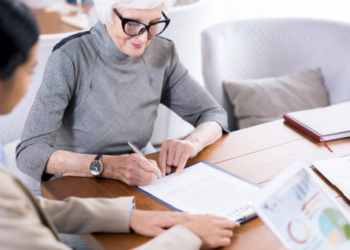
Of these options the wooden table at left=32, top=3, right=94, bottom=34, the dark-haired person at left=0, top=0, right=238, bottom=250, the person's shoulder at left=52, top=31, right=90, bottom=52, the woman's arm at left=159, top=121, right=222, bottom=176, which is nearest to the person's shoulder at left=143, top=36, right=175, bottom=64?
the person's shoulder at left=52, top=31, right=90, bottom=52

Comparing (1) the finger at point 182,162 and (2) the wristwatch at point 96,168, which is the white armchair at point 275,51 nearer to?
(1) the finger at point 182,162

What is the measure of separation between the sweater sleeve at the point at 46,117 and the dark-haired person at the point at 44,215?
272 mm

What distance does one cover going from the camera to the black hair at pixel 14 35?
0.59 metres

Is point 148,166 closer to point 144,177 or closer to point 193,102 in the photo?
point 144,177

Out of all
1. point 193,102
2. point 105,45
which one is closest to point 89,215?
point 105,45

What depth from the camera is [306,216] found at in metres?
0.69

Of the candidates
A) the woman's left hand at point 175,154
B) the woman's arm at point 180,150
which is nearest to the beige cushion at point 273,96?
the woman's arm at point 180,150

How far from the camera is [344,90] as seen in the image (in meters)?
1.89

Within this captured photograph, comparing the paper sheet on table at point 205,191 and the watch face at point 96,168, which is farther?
the watch face at point 96,168

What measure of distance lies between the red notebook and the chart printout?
545 millimetres

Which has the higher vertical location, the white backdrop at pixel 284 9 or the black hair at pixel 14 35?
the black hair at pixel 14 35

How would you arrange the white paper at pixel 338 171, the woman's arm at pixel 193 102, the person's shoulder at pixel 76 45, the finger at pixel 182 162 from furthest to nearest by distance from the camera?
the woman's arm at pixel 193 102, the person's shoulder at pixel 76 45, the finger at pixel 182 162, the white paper at pixel 338 171

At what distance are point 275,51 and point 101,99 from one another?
1200 mm

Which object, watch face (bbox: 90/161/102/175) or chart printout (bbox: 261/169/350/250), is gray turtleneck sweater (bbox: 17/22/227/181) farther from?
chart printout (bbox: 261/169/350/250)
